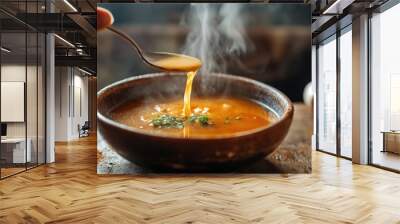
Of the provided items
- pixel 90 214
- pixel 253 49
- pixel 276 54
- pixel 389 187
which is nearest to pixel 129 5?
pixel 253 49

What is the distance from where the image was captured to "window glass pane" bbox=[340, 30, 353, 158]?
26.1ft

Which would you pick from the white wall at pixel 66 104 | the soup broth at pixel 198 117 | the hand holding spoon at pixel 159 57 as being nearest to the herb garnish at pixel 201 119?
the soup broth at pixel 198 117

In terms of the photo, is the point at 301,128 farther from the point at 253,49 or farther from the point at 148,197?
the point at 148,197

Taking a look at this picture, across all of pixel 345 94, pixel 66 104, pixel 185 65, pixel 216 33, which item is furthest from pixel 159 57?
pixel 66 104

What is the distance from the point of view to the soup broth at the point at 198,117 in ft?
18.7

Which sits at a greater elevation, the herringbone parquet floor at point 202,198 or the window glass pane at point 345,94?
the window glass pane at point 345,94

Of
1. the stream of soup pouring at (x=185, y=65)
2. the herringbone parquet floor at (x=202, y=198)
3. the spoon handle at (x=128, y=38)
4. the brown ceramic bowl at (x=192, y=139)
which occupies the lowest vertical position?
the herringbone parquet floor at (x=202, y=198)

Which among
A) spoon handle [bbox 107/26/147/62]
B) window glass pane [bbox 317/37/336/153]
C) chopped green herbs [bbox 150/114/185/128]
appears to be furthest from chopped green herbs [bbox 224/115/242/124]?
window glass pane [bbox 317/37/336/153]

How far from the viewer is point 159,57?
6004 millimetres

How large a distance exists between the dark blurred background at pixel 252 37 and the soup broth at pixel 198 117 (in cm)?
58

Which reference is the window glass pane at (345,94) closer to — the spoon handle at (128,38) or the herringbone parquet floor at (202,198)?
the herringbone parquet floor at (202,198)

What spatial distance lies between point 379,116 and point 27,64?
642 cm

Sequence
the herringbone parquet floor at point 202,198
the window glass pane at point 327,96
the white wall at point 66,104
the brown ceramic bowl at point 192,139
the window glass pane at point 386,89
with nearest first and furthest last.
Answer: the herringbone parquet floor at point 202,198 < the brown ceramic bowl at point 192,139 < the window glass pane at point 386,89 < the window glass pane at point 327,96 < the white wall at point 66,104

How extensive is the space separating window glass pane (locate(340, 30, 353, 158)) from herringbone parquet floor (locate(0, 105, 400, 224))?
1.75m
